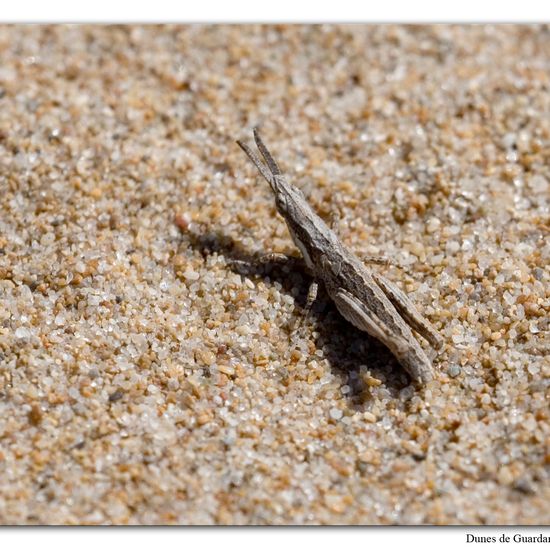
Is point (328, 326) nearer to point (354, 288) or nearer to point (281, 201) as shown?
point (354, 288)

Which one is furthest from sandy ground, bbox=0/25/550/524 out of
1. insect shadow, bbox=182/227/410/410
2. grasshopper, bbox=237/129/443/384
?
grasshopper, bbox=237/129/443/384

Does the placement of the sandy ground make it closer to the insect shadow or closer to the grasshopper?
the insect shadow

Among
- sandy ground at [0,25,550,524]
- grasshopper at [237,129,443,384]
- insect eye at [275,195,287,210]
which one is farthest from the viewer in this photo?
insect eye at [275,195,287,210]

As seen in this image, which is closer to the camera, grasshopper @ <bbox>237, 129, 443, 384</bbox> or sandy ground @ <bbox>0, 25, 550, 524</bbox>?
sandy ground @ <bbox>0, 25, 550, 524</bbox>

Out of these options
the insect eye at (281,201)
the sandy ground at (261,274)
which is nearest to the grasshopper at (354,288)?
the insect eye at (281,201)

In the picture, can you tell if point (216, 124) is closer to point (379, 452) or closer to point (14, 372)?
point (14, 372)

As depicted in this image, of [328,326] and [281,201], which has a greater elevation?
[281,201]

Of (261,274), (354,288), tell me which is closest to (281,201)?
(261,274)

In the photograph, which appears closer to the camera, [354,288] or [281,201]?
[354,288]
